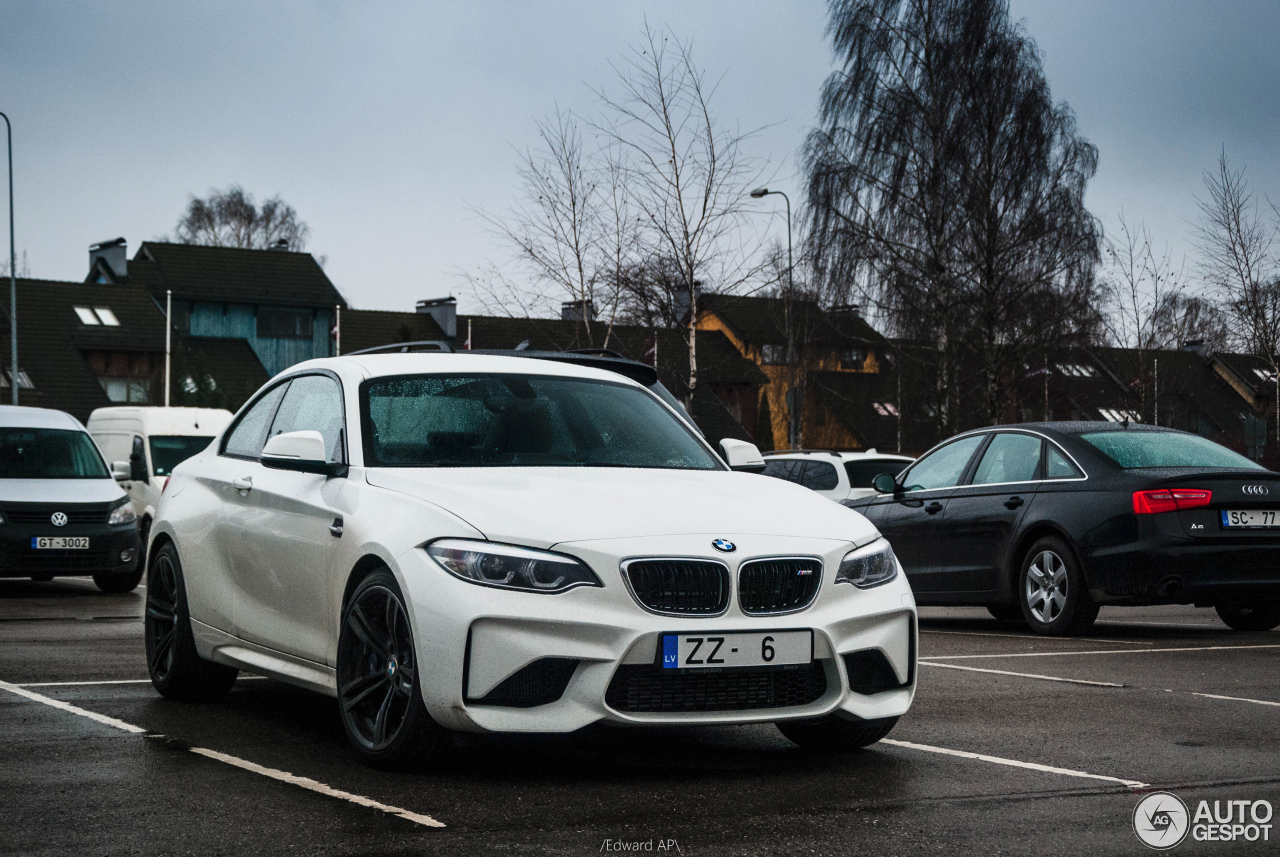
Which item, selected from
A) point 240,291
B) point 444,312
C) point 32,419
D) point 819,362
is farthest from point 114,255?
point 32,419

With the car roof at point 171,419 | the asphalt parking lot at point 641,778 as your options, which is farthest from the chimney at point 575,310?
the asphalt parking lot at point 641,778

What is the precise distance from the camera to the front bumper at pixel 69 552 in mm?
15805

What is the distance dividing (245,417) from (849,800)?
409cm

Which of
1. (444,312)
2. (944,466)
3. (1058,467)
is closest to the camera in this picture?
(1058,467)

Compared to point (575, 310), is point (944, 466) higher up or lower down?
lower down

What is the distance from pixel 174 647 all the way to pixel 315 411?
4.60ft

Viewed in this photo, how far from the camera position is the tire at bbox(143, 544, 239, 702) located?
758 cm

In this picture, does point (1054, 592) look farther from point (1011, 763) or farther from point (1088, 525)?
point (1011, 763)

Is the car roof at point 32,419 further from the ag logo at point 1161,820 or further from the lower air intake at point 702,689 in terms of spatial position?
the ag logo at point 1161,820

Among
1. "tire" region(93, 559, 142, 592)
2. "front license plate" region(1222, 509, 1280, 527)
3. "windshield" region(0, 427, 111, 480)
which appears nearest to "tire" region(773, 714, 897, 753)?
"front license plate" region(1222, 509, 1280, 527)

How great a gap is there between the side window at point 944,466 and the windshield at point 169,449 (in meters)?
13.6

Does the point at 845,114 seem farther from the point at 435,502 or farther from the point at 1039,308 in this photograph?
the point at 435,502

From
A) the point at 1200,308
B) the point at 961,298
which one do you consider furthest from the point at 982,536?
the point at 961,298

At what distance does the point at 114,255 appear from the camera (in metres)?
66.1
